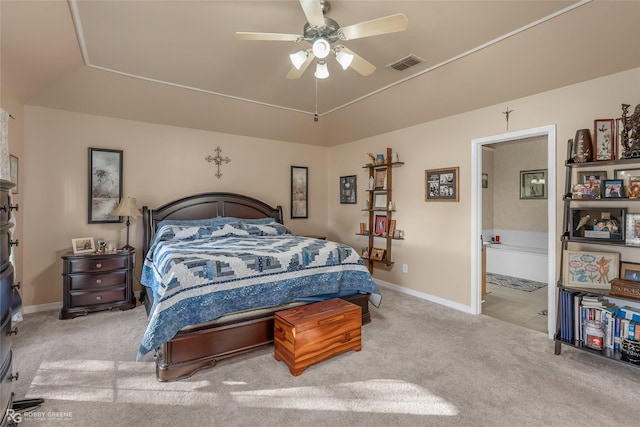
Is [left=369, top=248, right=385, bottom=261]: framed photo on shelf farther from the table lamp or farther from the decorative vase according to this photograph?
the table lamp

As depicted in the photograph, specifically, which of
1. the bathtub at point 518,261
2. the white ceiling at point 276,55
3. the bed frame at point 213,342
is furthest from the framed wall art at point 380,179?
the bathtub at point 518,261

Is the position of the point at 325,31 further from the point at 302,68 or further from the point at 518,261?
the point at 518,261

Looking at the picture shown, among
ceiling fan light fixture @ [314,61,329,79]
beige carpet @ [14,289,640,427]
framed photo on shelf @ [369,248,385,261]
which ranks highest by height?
ceiling fan light fixture @ [314,61,329,79]

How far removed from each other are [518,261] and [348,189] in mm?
3532

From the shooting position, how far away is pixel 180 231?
3939 millimetres

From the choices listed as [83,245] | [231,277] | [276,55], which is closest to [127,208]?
[83,245]

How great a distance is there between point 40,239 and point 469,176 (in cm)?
546

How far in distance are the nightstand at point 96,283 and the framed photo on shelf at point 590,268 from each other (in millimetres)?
4825

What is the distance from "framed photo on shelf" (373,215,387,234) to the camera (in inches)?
198

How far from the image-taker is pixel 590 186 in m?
2.68

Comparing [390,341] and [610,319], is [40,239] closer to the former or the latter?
[390,341]

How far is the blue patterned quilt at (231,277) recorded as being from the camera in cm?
240

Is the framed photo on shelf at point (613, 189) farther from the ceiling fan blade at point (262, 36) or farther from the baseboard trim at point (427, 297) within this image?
the ceiling fan blade at point (262, 36)

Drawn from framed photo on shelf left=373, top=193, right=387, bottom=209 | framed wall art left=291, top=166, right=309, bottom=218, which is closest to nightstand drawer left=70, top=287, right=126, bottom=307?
framed wall art left=291, top=166, right=309, bottom=218
